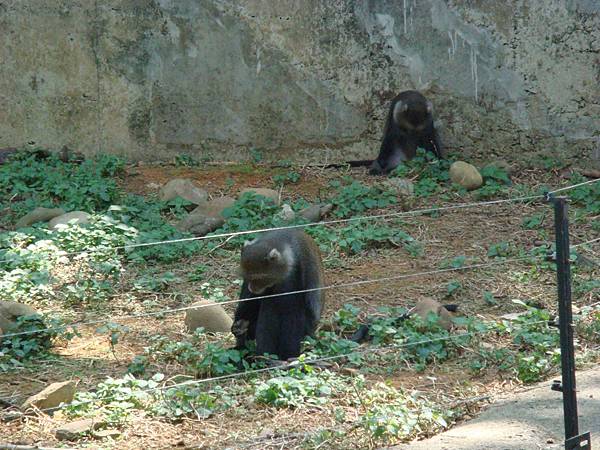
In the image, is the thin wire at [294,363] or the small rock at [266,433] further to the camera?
the thin wire at [294,363]

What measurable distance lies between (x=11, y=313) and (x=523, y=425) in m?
Result: 3.61

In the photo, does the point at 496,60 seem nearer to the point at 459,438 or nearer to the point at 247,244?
the point at 247,244

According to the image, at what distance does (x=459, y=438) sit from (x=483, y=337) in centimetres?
185

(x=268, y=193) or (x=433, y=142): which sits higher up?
(x=433, y=142)

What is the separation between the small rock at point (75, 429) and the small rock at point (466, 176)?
248 inches

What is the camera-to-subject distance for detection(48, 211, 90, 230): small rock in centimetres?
895

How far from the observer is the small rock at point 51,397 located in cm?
536

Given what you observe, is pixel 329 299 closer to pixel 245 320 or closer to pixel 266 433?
pixel 245 320

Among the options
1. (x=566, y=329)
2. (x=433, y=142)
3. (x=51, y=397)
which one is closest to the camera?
(x=566, y=329)

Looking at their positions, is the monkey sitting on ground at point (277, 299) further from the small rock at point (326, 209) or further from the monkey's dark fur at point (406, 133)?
the monkey's dark fur at point (406, 133)

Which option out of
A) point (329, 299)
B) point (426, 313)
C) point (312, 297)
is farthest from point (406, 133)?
point (312, 297)

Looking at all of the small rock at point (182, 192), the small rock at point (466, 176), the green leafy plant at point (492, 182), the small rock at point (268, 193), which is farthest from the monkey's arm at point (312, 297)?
the small rock at point (466, 176)

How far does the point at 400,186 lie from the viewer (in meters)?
10.4

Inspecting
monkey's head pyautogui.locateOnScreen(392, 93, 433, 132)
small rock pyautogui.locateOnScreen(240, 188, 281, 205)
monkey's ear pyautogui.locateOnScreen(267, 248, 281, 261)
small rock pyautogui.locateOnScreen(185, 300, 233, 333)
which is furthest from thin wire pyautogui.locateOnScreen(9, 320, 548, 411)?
monkey's head pyautogui.locateOnScreen(392, 93, 433, 132)
